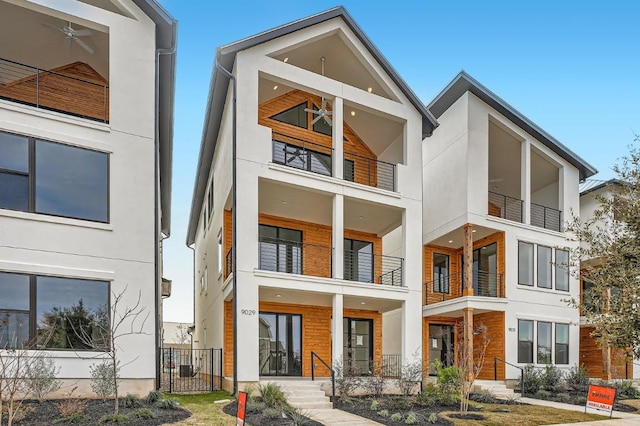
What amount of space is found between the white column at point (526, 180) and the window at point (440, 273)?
4.15 m

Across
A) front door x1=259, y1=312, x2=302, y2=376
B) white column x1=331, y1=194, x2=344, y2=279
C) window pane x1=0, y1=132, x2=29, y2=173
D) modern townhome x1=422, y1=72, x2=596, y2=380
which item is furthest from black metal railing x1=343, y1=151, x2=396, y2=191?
window pane x1=0, y1=132, x2=29, y2=173

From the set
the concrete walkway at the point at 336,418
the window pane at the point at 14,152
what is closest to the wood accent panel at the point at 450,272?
the concrete walkway at the point at 336,418

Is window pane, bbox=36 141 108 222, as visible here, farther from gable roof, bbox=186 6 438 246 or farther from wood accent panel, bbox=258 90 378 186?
wood accent panel, bbox=258 90 378 186

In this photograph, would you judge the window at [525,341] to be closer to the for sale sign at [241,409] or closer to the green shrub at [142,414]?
the green shrub at [142,414]

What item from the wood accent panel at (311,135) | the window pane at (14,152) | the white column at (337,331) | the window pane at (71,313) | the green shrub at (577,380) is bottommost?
the green shrub at (577,380)

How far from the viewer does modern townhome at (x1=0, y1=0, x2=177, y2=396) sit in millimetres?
11289

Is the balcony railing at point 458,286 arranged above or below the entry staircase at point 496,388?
above

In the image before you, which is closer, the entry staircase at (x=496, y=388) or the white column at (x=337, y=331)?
the white column at (x=337, y=331)

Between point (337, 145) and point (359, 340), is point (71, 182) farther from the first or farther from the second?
point (359, 340)

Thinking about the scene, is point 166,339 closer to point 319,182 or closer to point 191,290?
point 191,290

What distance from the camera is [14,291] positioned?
36.2 ft

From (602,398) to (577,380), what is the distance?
7212mm

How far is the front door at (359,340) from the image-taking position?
1884 cm

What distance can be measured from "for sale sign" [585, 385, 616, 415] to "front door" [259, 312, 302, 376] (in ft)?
30.3
